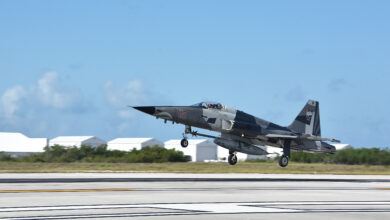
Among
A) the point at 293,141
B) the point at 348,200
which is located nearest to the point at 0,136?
the point at 293,141

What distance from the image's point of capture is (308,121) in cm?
4378

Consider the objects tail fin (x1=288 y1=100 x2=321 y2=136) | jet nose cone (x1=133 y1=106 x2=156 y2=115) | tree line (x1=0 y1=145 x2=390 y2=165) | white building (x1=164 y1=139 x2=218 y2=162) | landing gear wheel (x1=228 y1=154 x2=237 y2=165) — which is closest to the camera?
jet nose cone (x1=133 y1=106 x2=156 y2=115)

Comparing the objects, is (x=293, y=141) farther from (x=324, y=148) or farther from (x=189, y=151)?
Answer: (x=189, y=151)

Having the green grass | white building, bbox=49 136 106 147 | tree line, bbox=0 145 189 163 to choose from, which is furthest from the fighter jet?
white building, bbox=49 136 106 147

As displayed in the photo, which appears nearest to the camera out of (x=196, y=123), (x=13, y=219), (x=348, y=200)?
(x=13, y=219)

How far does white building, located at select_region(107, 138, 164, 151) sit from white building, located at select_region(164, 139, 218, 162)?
3079 mm

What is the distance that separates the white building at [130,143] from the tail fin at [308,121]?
64.7 m

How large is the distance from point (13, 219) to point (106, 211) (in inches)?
107

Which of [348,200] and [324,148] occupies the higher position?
[324,148]

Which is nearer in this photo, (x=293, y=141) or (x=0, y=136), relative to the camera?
(x=293, y=141)

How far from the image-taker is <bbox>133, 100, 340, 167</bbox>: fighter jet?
35.4 meters

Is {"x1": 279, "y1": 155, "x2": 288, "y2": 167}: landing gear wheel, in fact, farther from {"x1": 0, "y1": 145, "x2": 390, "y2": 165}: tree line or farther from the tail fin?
{"x1": 0, "y1": 145, "x2": 390, "y2": 165}: tree line

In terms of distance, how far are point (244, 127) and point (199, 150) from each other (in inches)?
2735

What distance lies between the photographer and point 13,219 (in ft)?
42.7
